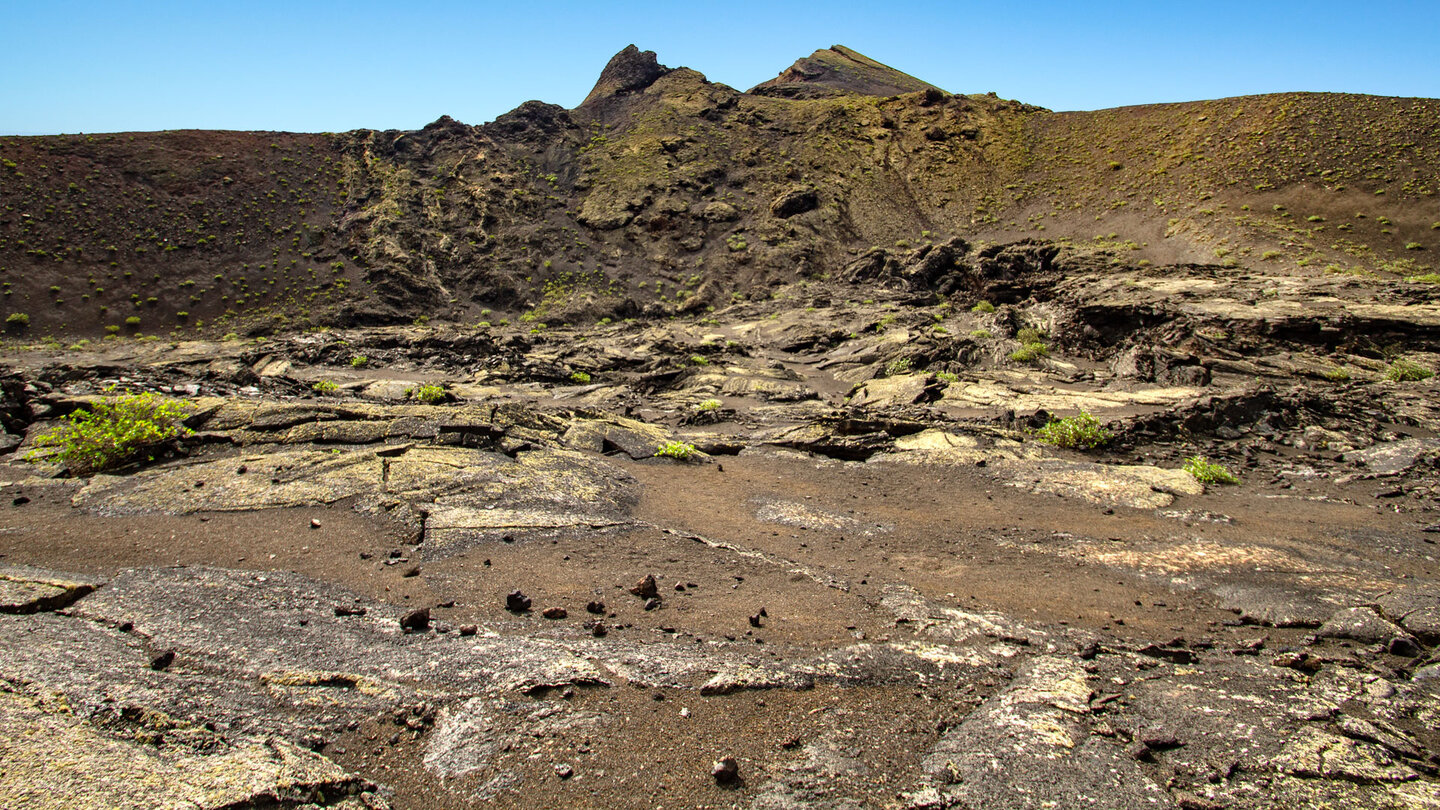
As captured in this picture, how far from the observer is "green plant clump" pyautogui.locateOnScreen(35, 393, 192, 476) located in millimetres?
8641

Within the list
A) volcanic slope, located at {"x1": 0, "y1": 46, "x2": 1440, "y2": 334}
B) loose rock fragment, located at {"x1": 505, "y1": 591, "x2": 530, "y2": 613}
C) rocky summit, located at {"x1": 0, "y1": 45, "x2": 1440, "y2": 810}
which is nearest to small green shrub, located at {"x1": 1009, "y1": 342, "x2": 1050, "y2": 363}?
rocky summit, located at {"x1": 0, "y1": 45, "x2": 1440, "y2": 810}

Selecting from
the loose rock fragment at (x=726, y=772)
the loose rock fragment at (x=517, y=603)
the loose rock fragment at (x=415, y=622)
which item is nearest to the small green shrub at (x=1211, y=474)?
the loose rock fragment at (x=726, y=772)

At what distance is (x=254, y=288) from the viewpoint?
4212 centimetres

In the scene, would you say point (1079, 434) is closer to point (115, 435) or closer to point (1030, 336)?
point (1030, 336)

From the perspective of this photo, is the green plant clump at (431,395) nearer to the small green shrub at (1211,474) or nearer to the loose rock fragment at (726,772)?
the loose rock fragment at (726,772)

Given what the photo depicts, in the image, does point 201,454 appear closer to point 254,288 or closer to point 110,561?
point 110,561

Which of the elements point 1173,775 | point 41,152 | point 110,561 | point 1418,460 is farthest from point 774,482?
point 41,152

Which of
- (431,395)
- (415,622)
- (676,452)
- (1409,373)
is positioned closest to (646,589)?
(415,622)

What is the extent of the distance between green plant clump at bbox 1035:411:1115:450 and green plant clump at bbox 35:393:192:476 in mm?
16212

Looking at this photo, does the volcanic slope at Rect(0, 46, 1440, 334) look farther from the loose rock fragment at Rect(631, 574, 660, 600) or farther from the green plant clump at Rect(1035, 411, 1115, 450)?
the loose rock fragment at Rect(631, 574, 660, 600)

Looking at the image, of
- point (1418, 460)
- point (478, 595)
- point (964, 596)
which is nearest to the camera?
point (478, 595)

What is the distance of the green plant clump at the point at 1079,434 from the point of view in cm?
1312

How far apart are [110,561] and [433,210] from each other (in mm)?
51476

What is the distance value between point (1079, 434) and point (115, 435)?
1694 cm
